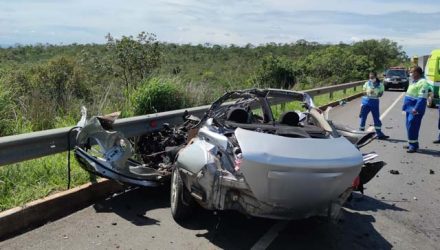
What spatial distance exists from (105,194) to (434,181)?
17.4 ft

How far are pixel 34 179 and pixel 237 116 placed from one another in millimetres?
2634

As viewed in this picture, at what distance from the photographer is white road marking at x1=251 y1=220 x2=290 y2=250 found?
15.8 feet

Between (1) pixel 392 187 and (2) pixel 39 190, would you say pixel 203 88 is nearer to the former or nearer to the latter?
(1) pixel 392 187

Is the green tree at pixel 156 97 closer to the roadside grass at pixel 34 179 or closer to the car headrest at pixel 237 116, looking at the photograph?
the roadside grass at pixel 34 179

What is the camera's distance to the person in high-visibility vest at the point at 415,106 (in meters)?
10.8

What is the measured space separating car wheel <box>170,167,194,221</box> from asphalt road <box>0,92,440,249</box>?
4.3 inches

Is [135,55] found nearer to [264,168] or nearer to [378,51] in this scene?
[264,168]


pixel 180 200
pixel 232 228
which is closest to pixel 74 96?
pixel 180 200

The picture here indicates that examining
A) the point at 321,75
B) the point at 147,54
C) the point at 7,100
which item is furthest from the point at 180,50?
the point at 7,100

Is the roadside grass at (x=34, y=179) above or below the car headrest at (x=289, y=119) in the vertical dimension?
below

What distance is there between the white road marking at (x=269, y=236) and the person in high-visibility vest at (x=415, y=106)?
6.30 meters

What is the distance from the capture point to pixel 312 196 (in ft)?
14.5

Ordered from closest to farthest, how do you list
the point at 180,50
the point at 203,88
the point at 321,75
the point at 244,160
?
the point at 244,160 → the point at 203,88 → the point at 321,75 → the point at 180,50

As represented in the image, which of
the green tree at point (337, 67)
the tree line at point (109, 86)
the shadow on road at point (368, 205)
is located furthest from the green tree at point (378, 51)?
the shadow on road at point (368, 205)
